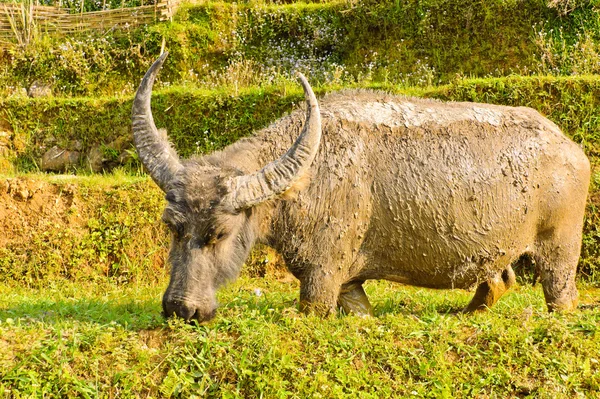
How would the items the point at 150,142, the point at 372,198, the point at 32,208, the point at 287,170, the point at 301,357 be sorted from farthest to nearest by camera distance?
the point at 32,208, the point at 372,198, the point at 150,142, the point at 287,170, the point at 301,357

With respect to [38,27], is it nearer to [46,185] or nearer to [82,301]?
[46,185]

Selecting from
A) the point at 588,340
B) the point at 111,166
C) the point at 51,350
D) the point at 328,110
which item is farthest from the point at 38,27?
the point at 588,340

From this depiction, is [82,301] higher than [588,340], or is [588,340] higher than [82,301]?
[588,340]

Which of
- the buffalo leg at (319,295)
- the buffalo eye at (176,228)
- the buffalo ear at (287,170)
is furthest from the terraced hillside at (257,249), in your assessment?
the buffalo ear at (287,170)

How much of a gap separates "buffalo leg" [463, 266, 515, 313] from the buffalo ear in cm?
261

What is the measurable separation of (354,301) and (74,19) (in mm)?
10624

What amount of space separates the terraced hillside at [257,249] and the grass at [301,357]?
15 millimetres

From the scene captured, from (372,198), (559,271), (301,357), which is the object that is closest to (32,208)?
(372,198)

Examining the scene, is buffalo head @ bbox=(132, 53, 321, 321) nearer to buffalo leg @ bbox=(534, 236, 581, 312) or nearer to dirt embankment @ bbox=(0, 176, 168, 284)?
buffalo leg @ bbox=(534, 236, 581, 312)

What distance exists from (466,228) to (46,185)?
19.3 feet

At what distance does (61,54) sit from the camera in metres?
14.0

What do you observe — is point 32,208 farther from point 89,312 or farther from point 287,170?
point 287,170

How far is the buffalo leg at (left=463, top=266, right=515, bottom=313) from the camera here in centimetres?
709

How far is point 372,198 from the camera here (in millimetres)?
6074
